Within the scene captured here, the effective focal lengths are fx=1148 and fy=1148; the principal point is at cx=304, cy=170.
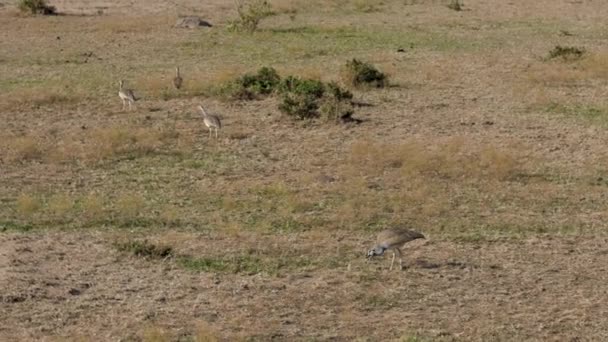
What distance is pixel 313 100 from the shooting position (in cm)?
2292

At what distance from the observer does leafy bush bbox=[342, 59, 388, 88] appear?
25.8 metres

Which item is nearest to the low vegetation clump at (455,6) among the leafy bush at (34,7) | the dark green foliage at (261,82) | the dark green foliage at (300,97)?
the leafy bush at (34,7)

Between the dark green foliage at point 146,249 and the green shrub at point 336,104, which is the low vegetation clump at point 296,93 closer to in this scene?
the green shrub at point 336,104

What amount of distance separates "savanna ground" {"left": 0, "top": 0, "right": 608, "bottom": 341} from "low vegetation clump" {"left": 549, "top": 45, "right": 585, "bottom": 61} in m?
0.16

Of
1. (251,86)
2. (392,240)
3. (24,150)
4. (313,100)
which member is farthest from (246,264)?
(251,86)

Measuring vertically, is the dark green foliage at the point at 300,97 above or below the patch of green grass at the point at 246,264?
below

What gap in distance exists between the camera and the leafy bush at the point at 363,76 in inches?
1014

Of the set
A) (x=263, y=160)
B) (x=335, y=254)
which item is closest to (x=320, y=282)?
(x=335, y=254)

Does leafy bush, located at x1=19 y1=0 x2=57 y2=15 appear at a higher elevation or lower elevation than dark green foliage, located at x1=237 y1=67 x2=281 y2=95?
lower

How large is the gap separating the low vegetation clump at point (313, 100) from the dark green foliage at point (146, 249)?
27.0ft

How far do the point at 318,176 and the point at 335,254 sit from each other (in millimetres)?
3886

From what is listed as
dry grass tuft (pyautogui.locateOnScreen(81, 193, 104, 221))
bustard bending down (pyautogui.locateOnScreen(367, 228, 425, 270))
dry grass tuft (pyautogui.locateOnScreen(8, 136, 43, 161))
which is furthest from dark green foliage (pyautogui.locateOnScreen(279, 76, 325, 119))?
bustard bending down (pyautogui.locateOnScreen(367, 228, 425, 270))

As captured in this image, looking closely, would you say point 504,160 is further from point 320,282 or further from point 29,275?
point 29,275

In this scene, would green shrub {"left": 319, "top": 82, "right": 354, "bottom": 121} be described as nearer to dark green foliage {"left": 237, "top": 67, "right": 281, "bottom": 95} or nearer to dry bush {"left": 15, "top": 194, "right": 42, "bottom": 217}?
dark green foliage {"left": 237, "top": 67, "right": 281, "bottom": 95}
